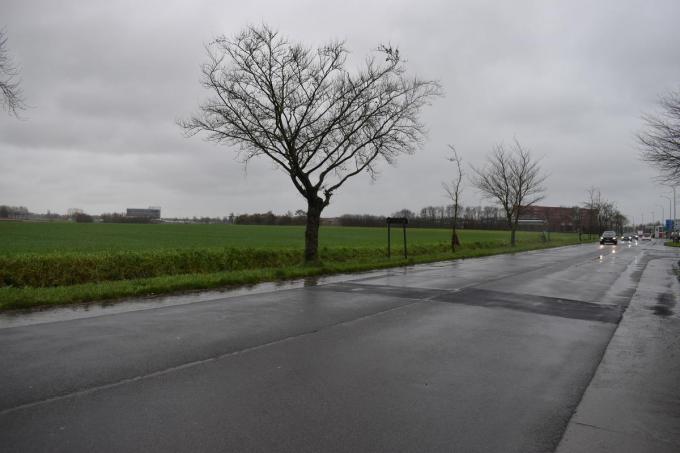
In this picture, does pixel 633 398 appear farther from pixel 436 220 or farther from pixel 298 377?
pixel 436 220

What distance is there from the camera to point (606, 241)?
58.1 meters

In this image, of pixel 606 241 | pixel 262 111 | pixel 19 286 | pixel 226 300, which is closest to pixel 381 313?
pixel 226 300

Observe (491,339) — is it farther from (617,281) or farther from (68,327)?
(617,281)

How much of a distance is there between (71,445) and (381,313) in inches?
250

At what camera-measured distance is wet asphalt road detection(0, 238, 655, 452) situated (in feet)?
12.8

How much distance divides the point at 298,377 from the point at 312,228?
47.7 feet

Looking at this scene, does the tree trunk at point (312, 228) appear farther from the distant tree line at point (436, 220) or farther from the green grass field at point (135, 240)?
the distant tree line at point (436, 220)

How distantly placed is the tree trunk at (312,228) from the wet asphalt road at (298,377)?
9252mm

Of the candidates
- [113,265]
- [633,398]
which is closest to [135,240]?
[113,265]

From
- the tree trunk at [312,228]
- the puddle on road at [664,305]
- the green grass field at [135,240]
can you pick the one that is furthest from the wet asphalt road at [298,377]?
the green grass field at [135,240]

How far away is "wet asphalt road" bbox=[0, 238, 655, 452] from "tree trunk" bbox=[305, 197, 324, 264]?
9252mm

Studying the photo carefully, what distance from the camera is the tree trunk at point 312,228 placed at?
19.5 meters

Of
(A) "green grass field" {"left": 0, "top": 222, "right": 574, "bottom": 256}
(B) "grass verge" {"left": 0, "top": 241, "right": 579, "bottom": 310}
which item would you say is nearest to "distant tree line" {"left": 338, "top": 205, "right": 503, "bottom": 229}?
(A) "green grass field" {"left": 0, "top": 222, "right": 574, "bottom": 256}

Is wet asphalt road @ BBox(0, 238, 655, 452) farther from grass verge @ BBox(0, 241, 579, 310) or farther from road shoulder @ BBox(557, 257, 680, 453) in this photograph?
grass verge @ BBox(0, 241, 579, 310)
